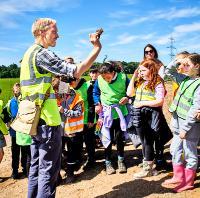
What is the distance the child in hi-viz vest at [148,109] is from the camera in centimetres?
574

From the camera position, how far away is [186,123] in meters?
4.77

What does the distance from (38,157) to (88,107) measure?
267 cm

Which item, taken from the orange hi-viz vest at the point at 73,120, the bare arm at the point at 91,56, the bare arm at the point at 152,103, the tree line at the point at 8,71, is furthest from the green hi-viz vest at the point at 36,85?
the tree line at the point at 8,71

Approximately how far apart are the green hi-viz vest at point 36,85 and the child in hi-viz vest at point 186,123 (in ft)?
6.19

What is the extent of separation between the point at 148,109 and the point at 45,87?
2.41m

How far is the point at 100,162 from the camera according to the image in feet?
23.4

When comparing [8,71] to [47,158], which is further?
[8,71]

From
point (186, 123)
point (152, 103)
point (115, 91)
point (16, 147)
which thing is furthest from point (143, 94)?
point (16, 147)

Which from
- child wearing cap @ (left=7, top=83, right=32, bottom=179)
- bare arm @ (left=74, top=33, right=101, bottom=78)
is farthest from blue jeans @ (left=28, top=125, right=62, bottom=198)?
child wearing cap @ (left=7, top=83, right=32, bottom=179)

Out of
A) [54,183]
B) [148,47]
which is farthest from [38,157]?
[148,47]

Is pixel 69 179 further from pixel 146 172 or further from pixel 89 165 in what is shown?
pixel 146 172

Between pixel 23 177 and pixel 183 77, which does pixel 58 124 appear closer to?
pixel 183 77

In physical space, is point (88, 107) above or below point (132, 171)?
above

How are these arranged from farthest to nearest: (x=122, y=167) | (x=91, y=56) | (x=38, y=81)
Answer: (x=122, y=167) → (x=38, y=81) → (x=91, y=56)
